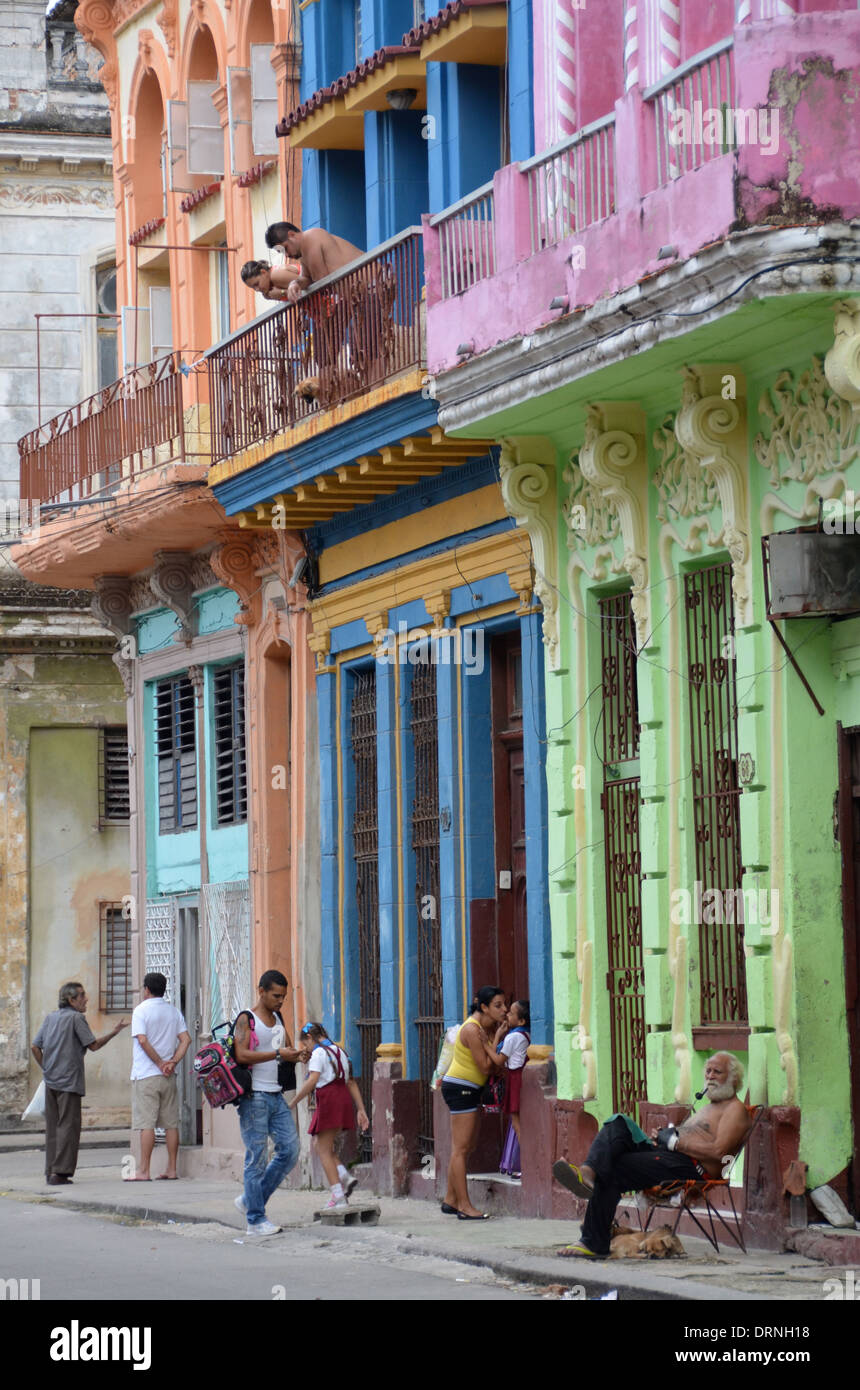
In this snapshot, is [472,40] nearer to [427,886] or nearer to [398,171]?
[398,171]

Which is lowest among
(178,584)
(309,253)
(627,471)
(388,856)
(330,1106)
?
(330,1106)

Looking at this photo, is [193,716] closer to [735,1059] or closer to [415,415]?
[415,415]

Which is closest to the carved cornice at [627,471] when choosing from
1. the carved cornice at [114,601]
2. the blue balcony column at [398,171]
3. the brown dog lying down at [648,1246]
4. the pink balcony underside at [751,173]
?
the pink balcony underside at [751,173]

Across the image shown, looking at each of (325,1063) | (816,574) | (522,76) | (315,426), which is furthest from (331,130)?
(816,574)

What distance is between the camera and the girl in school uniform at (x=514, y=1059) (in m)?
16.0

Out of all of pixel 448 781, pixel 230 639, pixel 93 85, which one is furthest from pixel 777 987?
pixel 93 85

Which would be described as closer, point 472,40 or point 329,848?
point 472,40

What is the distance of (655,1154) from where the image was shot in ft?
41.3

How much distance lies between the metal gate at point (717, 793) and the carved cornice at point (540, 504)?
1.64m

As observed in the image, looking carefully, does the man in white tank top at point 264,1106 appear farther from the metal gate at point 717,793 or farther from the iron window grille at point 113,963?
the iron window grille at point 113,963

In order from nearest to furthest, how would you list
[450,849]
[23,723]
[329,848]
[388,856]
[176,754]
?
[450,849] < [388,856] < [329,848] < [176,754] < [23,723]

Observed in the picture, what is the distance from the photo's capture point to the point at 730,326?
12484mm

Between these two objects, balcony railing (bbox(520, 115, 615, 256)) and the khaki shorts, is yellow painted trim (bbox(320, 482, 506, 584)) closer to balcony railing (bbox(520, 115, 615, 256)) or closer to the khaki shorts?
balcony railing (bbox(520, 115, 615, 256))

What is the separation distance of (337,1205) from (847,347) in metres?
6.45
